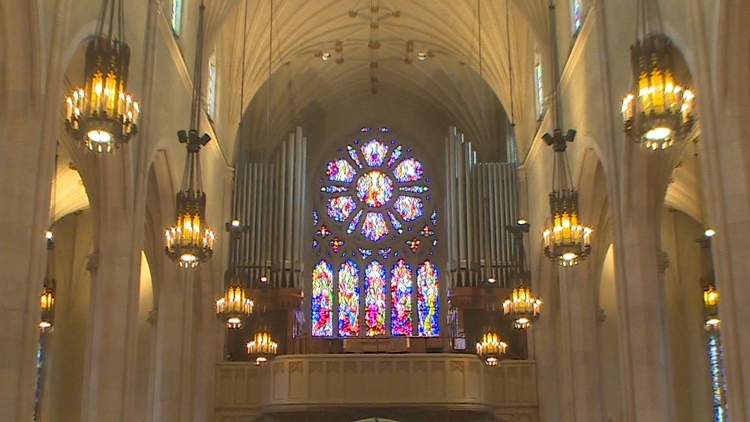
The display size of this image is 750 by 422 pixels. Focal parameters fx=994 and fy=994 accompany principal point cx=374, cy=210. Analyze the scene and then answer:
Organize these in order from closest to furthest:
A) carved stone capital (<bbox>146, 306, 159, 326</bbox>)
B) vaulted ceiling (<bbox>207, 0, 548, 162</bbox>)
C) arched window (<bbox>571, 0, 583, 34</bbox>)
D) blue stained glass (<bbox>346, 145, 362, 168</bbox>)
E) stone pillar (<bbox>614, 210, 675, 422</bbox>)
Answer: stone pillar (<bbox>614, 210, 675, 422</bbox>) < arched window (<bbox>571, 0, 583, 34</bbox>) < carved stone capital (<bbox>146, 306, 159, 326</bbox>) < vaulted ceiling (<bbox>207, 0, 548, 162</bbox>) < blue stained glass (<bbox>346, 145, 362, 168</bbox>)

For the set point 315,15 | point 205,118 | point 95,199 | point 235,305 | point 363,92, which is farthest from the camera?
point 363,92

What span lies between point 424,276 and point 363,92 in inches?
289

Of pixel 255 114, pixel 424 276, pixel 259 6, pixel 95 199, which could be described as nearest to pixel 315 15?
pixel 259 6

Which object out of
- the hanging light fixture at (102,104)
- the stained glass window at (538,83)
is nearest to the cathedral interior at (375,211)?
the hanging light fixture at (102,104)

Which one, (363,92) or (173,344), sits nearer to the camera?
(173,344)

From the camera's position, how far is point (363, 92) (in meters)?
37.3

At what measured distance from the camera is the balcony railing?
27.5m

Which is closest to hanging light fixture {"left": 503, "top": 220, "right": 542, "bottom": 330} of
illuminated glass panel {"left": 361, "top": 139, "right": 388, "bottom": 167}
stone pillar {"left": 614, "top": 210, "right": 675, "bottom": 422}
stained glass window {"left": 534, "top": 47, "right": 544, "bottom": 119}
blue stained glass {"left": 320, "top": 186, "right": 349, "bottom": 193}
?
stone pillar {"left": 614, "top": 210, "right": 675, "bottom": 422}

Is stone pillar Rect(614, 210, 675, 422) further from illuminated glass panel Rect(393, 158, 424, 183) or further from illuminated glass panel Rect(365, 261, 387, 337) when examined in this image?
illuminated glass panel Rect(393, 158, 424, 183)

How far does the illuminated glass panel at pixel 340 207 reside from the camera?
120ft

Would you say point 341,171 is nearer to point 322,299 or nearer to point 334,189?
point 334,189

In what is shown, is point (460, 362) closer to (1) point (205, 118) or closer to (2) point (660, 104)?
(1) point (205, 118)

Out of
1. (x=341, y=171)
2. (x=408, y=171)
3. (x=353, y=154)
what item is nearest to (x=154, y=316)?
(x=341, y=171)

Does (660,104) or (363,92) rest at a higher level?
(363,92)
